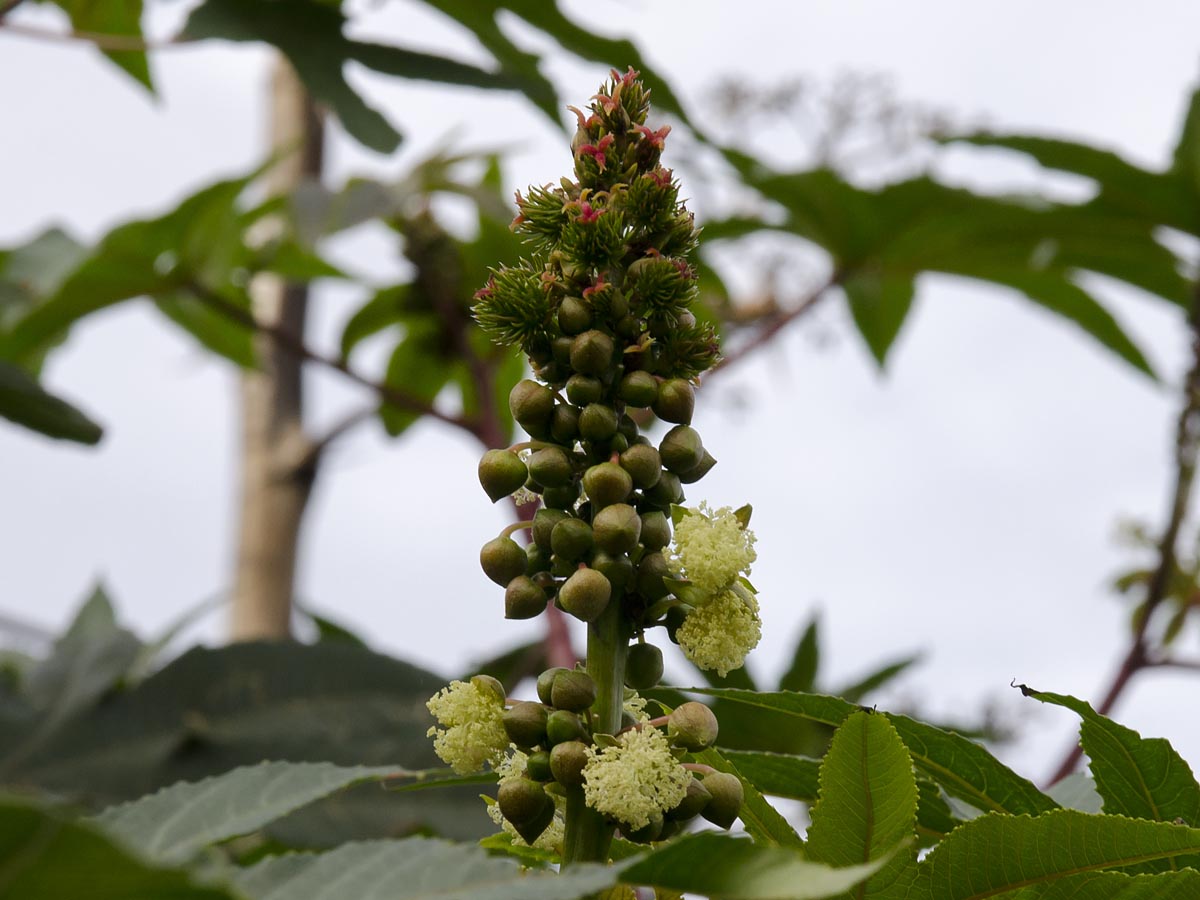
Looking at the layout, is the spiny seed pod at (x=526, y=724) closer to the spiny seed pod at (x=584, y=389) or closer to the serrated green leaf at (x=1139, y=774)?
the spiny seed pod at (x=584, y=389)

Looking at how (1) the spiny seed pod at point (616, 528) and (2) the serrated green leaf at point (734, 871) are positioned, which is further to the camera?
(1) the spiny seed pod at point (616, 528)

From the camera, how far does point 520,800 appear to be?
2.37 ft

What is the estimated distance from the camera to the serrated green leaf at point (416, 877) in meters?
0.54

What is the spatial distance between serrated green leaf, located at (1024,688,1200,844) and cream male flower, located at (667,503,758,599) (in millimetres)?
275

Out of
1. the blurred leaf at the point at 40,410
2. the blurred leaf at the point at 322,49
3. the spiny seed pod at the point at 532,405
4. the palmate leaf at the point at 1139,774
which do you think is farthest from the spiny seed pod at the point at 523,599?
the blurred leaf at the point at 322,49

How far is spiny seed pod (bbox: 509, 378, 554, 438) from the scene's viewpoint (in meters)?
0.80

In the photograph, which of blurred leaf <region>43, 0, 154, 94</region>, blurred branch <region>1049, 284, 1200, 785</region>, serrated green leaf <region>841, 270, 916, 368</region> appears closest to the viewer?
blurred branch <region>1049, 284, 1200, 785</region>

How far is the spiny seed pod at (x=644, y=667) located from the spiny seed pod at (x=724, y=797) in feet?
0.28

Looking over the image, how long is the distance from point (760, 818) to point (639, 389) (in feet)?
0.93

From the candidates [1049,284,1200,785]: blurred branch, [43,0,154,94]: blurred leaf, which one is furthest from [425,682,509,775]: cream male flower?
[43,0,154,94]: blurred leaf

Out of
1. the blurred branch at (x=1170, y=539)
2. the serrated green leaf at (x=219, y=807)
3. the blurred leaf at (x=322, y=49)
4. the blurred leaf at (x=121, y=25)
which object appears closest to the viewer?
the serrated green leaf at (x=219, y=807)

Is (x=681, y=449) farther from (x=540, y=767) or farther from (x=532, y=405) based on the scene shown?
(x=540, y=767)

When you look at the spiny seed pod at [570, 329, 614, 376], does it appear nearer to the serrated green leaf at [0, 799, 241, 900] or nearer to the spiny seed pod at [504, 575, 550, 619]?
the spiny seed pod at [504, 575, 550, 619]

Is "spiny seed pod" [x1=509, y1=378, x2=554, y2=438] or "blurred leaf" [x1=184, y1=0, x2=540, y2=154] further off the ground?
"spiny seed pod" [x1=509, y1=378, x2=554, y2=438]
